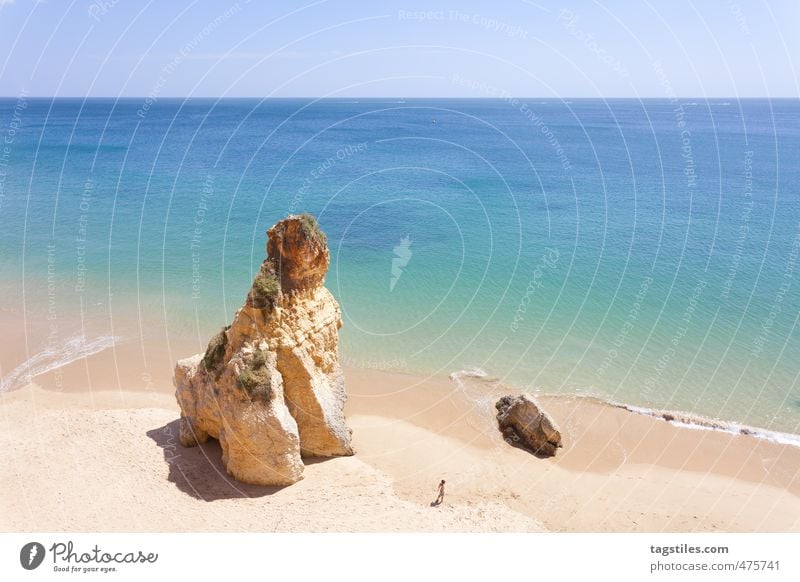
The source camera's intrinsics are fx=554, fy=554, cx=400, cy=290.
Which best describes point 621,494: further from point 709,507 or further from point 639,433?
point 639,433

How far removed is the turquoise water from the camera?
2830 centimetres

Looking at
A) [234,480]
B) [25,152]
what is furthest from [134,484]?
[25,152]

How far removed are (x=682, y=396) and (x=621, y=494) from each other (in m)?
9.09

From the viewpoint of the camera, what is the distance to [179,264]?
4116cm

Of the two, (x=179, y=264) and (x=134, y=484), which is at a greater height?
(x=179, y=264)

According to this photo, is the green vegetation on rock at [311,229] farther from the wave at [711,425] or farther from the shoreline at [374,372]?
the wave at [711,425]

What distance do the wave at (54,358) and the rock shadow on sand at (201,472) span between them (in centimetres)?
997

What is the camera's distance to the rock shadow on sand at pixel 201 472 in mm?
16391

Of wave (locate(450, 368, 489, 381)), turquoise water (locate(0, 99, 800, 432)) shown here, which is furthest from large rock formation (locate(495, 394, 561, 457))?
turquoise water (locate(0, 99, 800, 432))

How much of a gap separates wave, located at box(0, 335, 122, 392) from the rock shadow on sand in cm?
997

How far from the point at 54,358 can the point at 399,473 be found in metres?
18.9
